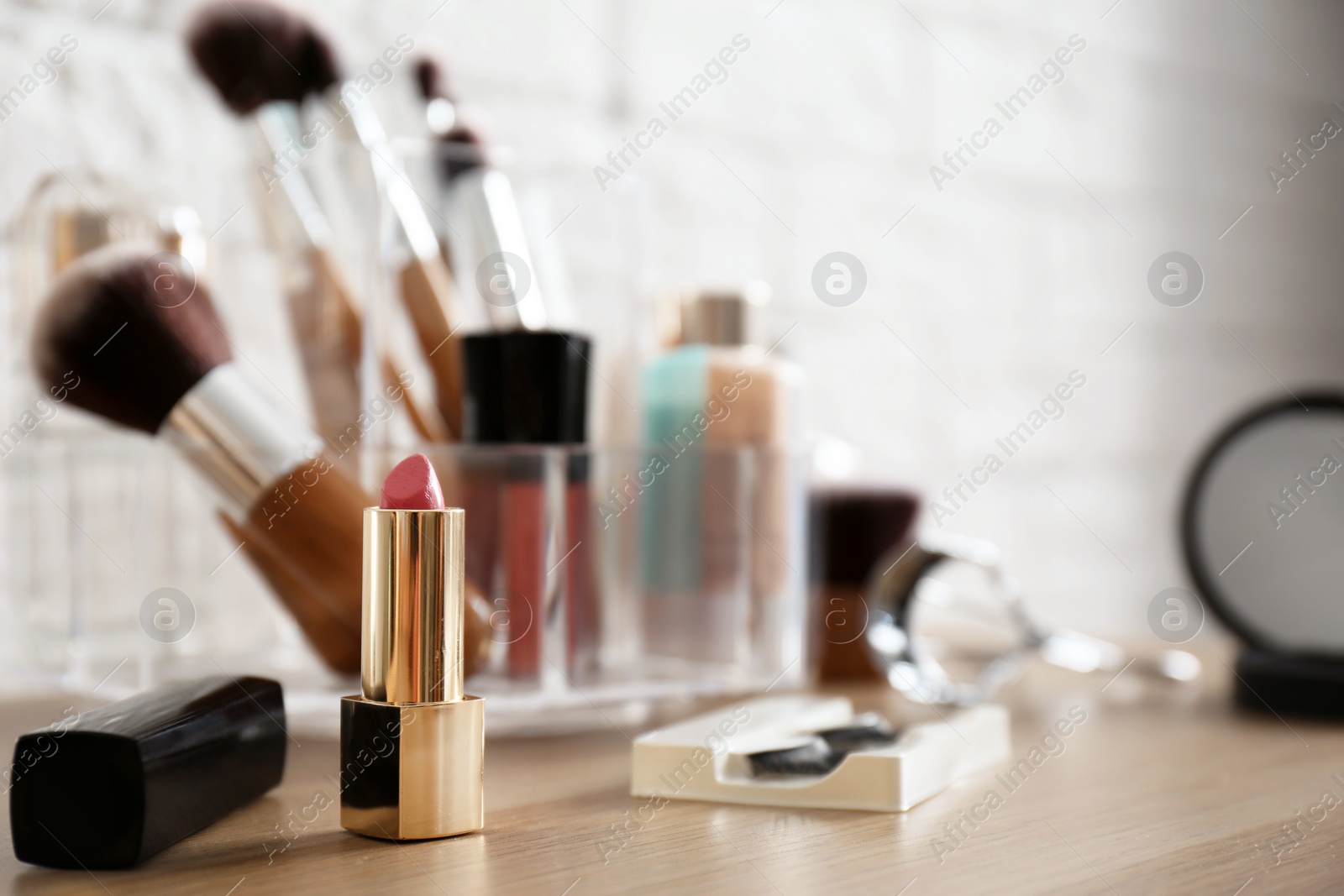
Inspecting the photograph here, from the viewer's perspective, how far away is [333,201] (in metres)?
0.54

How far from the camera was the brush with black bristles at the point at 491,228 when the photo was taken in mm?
516

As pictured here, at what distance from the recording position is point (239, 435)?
1.36 ft

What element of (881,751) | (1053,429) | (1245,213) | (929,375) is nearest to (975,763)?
(881,751)

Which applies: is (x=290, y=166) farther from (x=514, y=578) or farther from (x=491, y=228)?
(x=514, y=578)

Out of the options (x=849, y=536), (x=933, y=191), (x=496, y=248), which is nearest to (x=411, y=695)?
(x=496, y=248)

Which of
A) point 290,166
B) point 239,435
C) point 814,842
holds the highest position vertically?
point 290,166

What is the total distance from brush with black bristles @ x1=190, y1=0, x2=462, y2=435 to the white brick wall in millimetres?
27

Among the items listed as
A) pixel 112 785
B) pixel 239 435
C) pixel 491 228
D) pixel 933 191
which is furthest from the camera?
pixel 933 191

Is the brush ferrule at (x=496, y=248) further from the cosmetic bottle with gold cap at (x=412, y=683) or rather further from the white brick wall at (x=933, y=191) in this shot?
the cosmetic bottle with gold cap at (x=412, y=683)

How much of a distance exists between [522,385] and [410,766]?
0.18 metres

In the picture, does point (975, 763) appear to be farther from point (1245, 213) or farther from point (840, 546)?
point (1245, 213)

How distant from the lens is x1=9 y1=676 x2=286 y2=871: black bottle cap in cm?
29

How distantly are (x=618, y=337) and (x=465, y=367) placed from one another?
4.5 inches

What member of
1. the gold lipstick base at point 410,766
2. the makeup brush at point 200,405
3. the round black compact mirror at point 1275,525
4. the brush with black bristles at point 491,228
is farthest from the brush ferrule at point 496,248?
the round black compact mirror at point 1275,525
